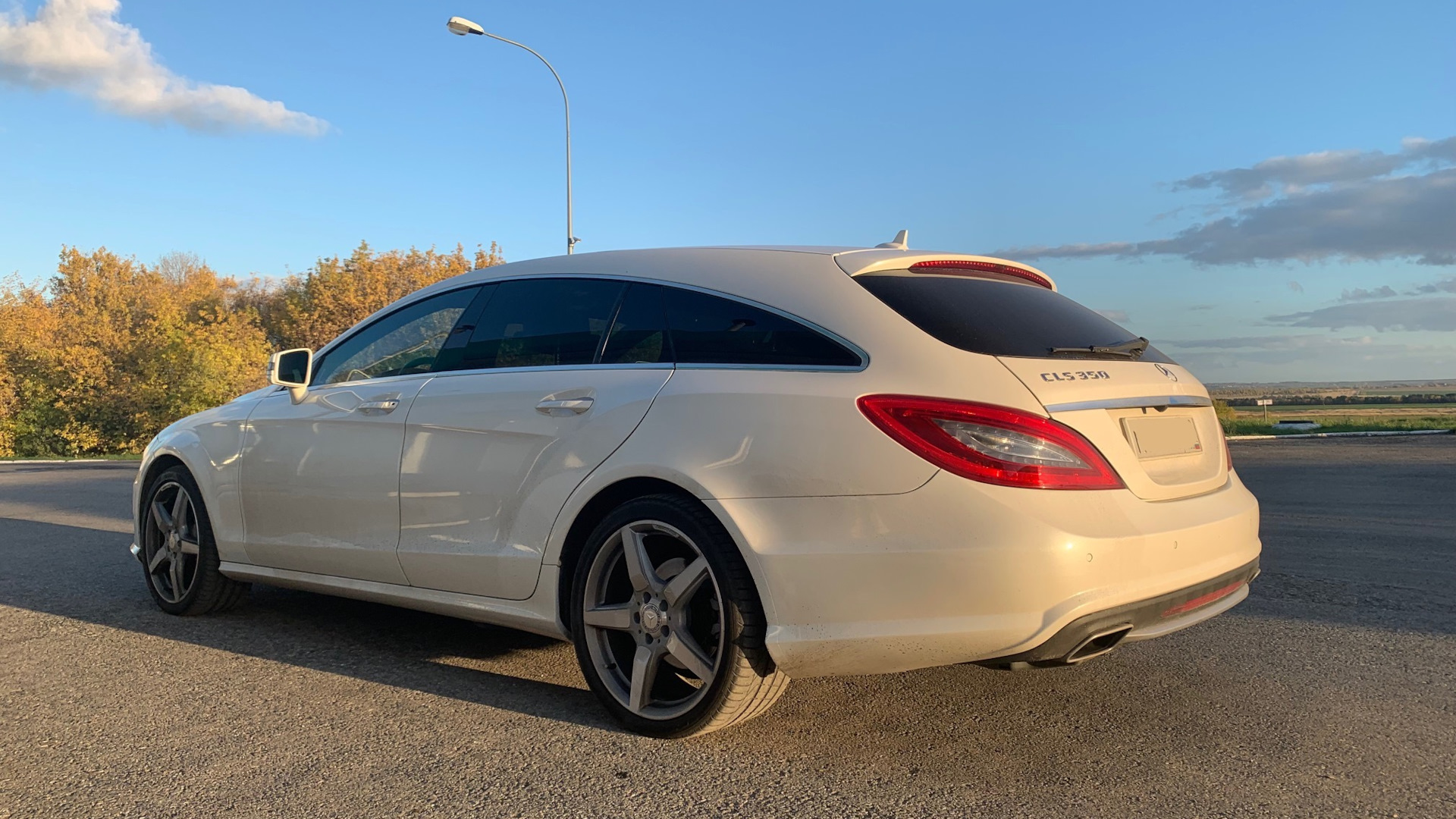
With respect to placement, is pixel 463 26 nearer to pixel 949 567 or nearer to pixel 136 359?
pixel 949 567

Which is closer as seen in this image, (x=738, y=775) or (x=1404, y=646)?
(x=738, y=775)

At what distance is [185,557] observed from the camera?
201 inches

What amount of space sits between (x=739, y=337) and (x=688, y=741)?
1273mm

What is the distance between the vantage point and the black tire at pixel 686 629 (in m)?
3.07

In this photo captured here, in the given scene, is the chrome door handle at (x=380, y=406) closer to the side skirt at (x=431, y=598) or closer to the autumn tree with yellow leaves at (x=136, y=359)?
the side skirt at (x=431, y=598)

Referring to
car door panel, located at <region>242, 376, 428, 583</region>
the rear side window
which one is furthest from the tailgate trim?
car door panel, located at <region>242, 376, 428, 583</region>

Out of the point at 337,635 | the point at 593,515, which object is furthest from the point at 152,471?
the point at 593,515

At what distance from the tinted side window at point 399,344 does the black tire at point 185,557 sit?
3.18 ft

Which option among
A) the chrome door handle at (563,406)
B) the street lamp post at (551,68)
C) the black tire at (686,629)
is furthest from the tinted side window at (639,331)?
the street lamp post at (551,68)

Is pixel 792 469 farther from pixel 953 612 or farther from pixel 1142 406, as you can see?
pixel 1142 406

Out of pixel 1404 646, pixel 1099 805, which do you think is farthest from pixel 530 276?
pixel 1404 646

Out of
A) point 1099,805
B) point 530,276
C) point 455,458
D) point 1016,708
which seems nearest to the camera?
point 1099,805

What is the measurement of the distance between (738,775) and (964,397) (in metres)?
1.24

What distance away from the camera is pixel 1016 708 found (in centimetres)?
360
